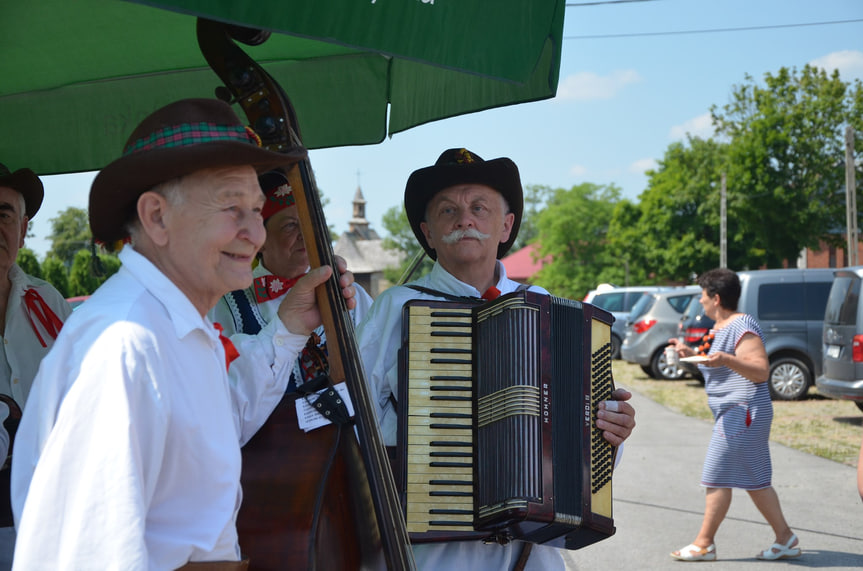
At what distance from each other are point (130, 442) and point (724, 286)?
5776mm

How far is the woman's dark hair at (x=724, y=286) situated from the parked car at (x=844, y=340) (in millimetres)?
4700

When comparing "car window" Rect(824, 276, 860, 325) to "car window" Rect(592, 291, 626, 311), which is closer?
"car window" Rect(824, 276, 860, 325)

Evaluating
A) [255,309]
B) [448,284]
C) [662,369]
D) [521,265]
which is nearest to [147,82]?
[255,309]

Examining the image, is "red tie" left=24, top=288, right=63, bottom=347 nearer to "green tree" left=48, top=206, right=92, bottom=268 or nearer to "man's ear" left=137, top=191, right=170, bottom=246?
"man's ear" left=137, top=191, right=170, bottom=246

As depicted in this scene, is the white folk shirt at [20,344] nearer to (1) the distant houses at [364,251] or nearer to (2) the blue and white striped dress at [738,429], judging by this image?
(2) the blue and white striped dress at [738,429]

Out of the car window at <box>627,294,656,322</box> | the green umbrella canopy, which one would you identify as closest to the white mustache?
the green umbrella canopy

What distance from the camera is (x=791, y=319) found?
14.1 meters

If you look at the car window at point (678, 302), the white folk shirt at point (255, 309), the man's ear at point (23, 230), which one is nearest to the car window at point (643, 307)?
the car window at point (678, 302)

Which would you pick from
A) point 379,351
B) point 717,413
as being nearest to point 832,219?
point 717,413

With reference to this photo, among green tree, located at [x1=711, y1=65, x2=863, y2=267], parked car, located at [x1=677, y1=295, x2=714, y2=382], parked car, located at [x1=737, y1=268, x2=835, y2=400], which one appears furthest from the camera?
green tree, located at [x1=711, y1=65, x2=863, y2=267]

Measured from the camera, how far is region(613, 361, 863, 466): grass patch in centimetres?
1028

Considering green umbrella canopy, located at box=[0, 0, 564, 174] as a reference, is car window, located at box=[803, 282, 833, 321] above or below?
below

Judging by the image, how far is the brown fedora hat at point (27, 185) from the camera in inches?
119

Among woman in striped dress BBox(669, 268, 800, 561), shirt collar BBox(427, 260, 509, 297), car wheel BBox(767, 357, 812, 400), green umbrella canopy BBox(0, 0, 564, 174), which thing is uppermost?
green umbrella canopy BBox(0, 0, 564, 174)
